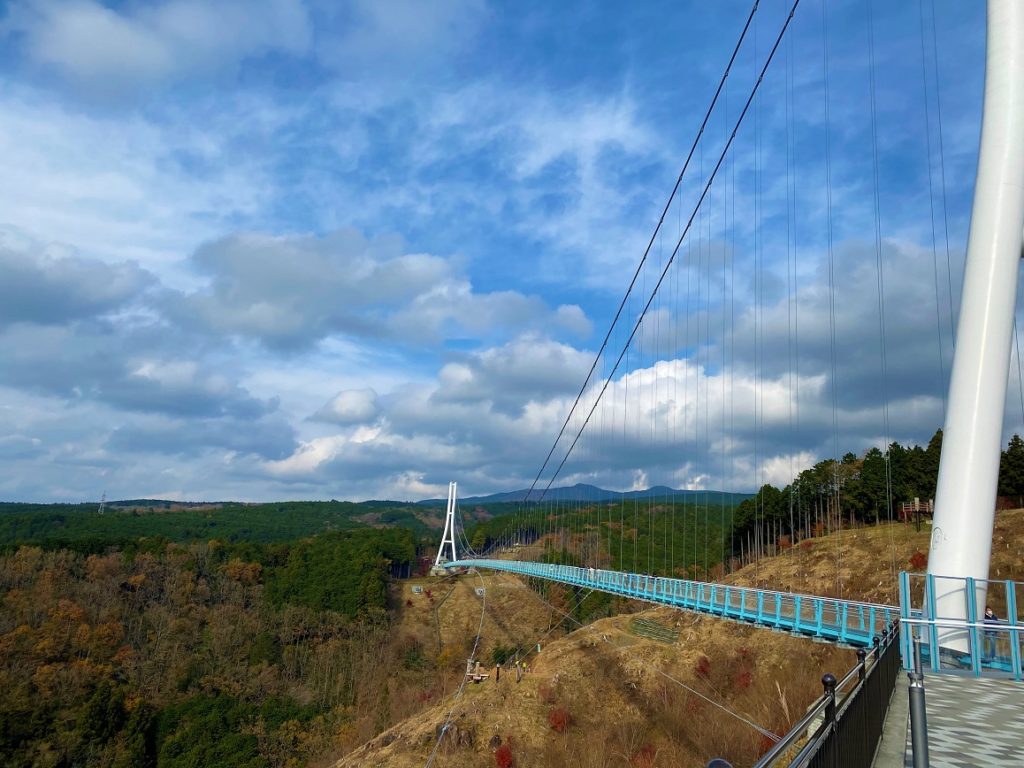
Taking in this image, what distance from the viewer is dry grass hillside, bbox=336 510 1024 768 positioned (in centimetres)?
2770

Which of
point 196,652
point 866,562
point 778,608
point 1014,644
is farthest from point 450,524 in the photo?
point 1014,644

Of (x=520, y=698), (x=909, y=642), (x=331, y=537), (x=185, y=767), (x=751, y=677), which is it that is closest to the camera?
(x=909, y=642)

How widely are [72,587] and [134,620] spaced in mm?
7373

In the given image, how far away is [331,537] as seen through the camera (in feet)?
359

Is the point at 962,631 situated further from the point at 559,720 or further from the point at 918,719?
the point at 559,720

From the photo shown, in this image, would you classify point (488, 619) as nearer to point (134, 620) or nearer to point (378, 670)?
point (378, 670)

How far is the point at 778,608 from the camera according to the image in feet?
56.9

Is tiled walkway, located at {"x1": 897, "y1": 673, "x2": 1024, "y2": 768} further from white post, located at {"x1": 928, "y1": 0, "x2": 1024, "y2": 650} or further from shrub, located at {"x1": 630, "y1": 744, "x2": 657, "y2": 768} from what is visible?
shrub, located at {"x1": 630, "y1": 744, "x2": 657, "y2": 768}

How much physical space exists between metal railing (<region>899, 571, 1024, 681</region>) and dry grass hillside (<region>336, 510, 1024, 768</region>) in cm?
1216

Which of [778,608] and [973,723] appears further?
[778,608]

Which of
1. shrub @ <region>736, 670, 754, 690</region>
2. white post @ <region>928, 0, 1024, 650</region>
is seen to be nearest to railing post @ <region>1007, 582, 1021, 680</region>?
white post @ <region>928, 0, 1024, 650</region>

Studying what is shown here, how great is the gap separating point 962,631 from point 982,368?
4.25 metres

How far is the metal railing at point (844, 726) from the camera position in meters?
3.56

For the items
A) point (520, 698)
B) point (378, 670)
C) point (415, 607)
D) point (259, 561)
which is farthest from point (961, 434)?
point (259, 561)
